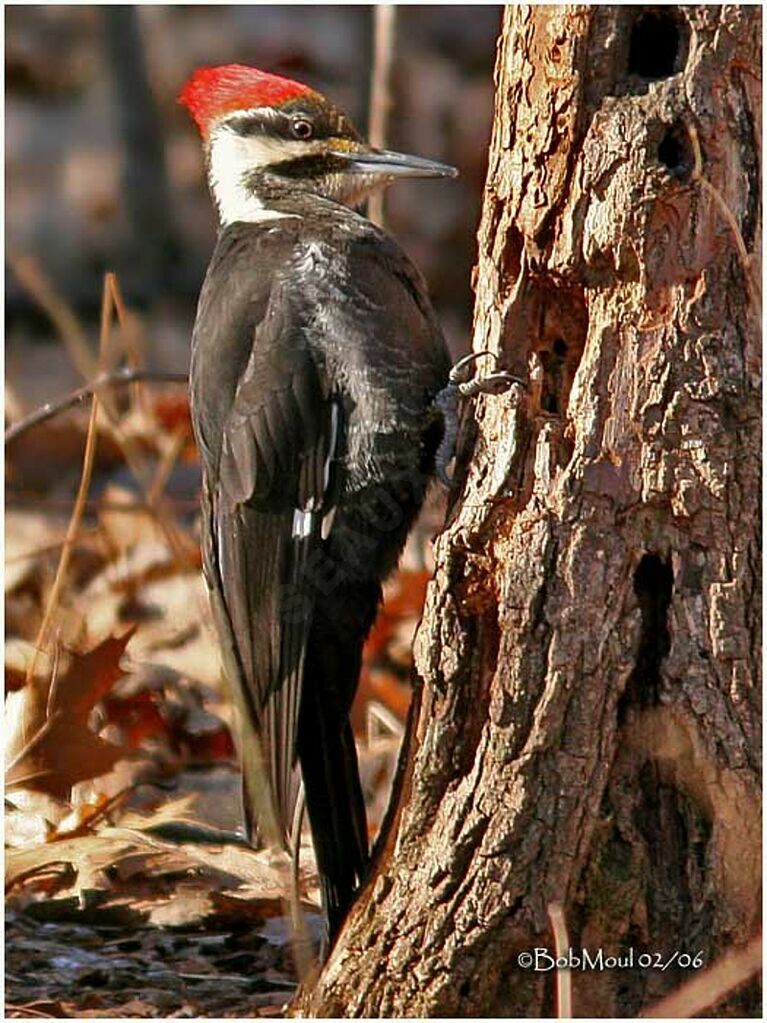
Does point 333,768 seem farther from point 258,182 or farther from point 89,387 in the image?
point 258,182

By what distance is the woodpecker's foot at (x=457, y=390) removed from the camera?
123 inches

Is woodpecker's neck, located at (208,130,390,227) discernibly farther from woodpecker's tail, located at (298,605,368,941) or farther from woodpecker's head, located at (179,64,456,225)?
woodpecker's tail, located at (298,605,368,941)

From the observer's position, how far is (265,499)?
11.8 feet

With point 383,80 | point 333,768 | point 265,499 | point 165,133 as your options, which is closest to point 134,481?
point 383,80

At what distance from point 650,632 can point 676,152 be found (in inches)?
31.0

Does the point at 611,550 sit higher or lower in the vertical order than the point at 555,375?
lower

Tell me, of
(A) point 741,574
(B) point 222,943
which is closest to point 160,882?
(B) point 222,943

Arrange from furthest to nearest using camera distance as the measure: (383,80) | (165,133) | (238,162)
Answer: (165,133)
(383,80)
(238,162)

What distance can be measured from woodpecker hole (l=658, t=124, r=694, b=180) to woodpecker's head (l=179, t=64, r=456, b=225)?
1141 mm

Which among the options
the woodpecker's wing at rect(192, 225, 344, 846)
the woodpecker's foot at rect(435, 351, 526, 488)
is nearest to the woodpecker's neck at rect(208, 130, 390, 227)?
the woodpecker's wing at rect(192, 225, 344, 846)

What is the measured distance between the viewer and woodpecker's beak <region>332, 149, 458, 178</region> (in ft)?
12.7

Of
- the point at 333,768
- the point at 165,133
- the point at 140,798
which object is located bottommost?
the point at 140,798

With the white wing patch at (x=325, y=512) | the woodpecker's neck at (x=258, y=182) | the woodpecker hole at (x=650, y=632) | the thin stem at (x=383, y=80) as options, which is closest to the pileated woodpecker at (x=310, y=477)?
the white wing patch at (x=325, y=512)

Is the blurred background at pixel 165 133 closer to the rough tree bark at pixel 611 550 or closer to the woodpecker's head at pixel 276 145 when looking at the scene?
the woodpecker's head at pixel 276 145
